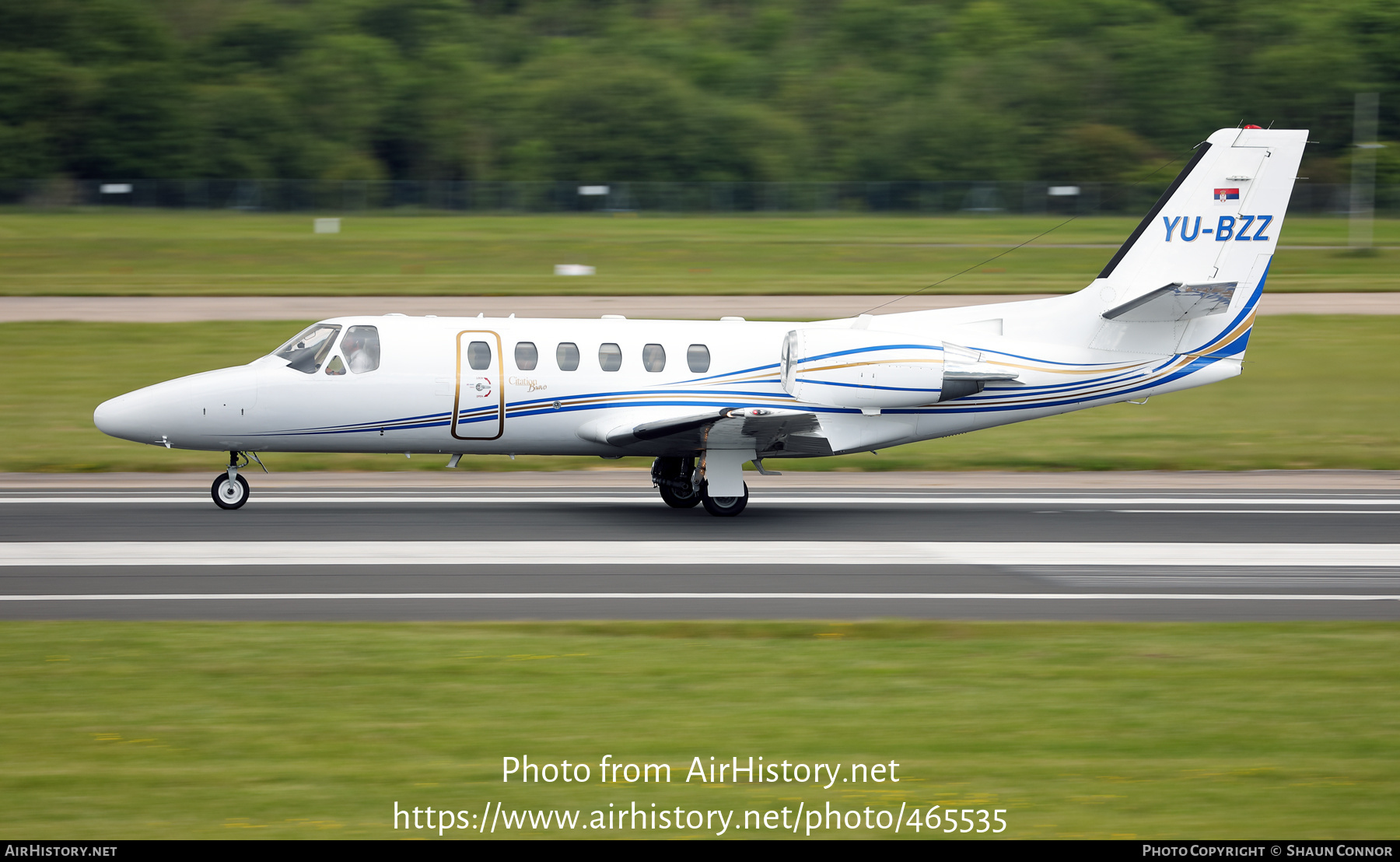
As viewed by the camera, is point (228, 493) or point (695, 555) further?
point (228, 493)

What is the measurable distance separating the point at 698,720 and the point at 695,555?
21.2 ft

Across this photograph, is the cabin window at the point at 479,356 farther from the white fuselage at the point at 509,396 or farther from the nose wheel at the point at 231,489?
the nose wheel at the point at 231,489

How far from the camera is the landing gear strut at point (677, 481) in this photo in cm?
1906

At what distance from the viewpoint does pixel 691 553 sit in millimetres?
15961

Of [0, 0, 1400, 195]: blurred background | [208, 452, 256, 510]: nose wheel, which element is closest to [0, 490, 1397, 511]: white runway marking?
[208, 452, 256, 510]: nose wheel

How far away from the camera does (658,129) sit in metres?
78.6

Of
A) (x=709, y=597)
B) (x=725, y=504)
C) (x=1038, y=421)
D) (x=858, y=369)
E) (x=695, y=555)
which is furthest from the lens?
(x=1038, y=421)

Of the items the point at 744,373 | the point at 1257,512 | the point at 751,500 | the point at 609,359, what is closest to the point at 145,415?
the point at 609,359

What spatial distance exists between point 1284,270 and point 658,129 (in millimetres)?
39390

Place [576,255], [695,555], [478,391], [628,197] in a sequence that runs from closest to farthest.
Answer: [695,555]
[478,391]
[576,255]
[628,197]

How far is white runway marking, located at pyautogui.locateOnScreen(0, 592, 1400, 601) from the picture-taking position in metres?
13.2

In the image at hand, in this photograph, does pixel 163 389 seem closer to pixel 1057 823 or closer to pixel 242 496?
pixel 242 496

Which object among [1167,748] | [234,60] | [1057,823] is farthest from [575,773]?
[234,60]

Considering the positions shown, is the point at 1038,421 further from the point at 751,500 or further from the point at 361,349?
the point at 361,349
